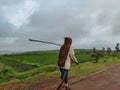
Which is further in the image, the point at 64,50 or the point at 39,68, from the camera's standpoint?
the point at 39,68

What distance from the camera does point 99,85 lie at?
14406mm

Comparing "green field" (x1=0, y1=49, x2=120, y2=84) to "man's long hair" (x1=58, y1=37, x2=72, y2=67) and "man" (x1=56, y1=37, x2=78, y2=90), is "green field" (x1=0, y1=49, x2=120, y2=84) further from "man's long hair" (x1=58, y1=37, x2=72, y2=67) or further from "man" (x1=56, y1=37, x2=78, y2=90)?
"man's long hair" (x1=58, y1=37, x2=72, y2=67)

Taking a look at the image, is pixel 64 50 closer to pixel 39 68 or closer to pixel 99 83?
pixel 99 83

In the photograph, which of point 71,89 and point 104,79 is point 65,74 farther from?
point 104,79

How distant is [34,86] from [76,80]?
7.74 ft

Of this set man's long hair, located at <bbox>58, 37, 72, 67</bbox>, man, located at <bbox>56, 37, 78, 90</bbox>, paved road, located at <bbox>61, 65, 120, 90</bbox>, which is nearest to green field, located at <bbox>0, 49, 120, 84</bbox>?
paved road, located at <bbox>61, 65, 120, 90</bbox>

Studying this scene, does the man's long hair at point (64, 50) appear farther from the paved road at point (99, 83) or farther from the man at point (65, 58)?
the paved road at point (99, 83)

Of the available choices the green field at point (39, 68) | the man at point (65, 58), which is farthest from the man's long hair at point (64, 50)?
the green field at point (39, 68)

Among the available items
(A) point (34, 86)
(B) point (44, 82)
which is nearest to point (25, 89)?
(A) point (34, 86)

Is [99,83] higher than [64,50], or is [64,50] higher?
[64,50]

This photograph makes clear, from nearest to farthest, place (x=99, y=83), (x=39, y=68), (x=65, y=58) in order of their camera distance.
A: (x=65, y=58)
(x=99, y=83)
(x=39, y=68)

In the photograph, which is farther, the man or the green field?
the green field

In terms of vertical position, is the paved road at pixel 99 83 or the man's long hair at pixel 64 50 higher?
the man's long hair at pixel 64 50

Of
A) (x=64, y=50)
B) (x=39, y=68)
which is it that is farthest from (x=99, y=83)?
(x=39, y=68)
